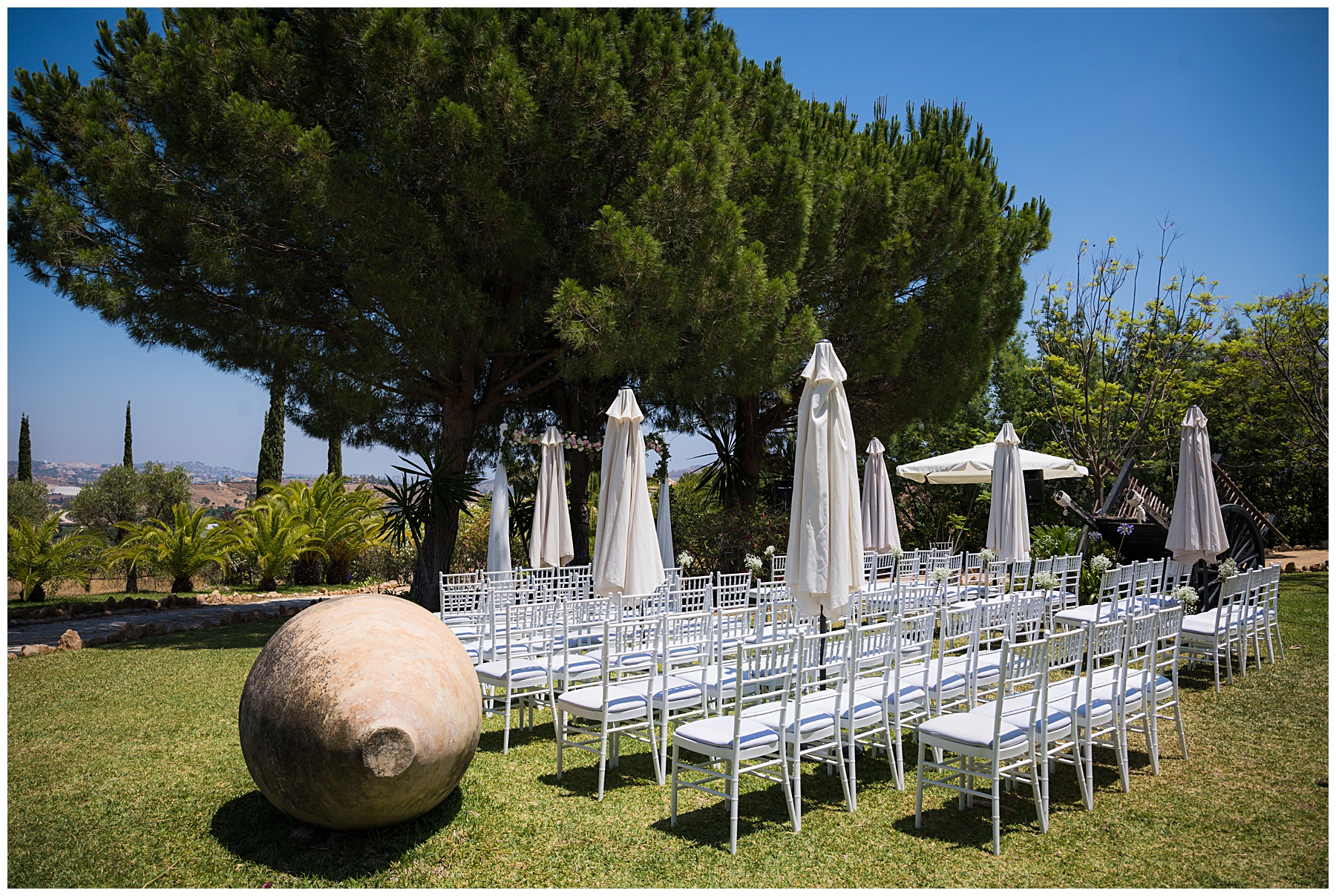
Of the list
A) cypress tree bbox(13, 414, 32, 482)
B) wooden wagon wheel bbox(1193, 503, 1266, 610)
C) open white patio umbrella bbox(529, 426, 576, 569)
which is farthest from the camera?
cypress tree bbox(13, 414, 32, 482)

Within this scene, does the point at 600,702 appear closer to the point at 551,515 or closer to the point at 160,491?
the point at 551,515

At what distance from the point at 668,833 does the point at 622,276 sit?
7281mm

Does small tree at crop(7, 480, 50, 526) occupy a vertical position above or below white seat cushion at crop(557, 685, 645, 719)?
above

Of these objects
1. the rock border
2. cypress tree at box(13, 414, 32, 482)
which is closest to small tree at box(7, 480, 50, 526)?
cypress tree at box(13, 414, 32, 482)

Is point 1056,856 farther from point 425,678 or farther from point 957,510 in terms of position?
point 957,510

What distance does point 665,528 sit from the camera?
32.9ft

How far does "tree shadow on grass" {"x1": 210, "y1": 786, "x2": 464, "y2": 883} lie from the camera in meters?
3.34

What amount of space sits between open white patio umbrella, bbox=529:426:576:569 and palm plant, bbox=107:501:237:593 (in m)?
8.18

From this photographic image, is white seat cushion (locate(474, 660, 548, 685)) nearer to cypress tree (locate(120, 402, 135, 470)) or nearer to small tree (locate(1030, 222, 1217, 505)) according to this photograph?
small tree (locate(1030, 222, 1217, 505))

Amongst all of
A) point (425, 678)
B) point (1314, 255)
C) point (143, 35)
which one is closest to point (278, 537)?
point (143, 35)

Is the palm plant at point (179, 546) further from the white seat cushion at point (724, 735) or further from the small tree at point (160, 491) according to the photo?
the white seat cushion at point (724, 735)

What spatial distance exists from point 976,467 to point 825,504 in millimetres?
7793

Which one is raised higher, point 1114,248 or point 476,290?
point 1114,248

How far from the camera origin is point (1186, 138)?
472 inches
